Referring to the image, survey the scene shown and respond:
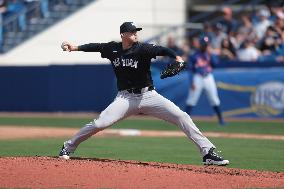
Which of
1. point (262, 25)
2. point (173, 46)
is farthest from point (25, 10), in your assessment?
point (262, 25)

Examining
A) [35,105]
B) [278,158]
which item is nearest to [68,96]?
[35,105]

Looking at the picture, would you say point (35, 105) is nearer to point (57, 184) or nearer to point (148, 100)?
point (148, 100)

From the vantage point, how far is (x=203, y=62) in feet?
62.8

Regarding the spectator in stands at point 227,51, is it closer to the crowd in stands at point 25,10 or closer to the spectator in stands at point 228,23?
the spectator in stands at point 228,23

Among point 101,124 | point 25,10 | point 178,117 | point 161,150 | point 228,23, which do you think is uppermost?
point 25,10

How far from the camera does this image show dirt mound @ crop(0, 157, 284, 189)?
877 cm

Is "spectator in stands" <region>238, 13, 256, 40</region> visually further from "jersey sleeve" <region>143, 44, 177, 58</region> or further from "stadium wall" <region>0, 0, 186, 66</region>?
"jersey sleeve" <region>143, 44, 177, 58</region>

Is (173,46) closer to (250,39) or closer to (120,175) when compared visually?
(250,39)

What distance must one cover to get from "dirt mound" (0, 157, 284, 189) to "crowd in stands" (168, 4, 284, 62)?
11.4 m

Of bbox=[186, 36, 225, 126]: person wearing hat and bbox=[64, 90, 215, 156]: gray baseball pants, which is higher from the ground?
bbox=[64, 90, 215, 156]: gray baseball pants

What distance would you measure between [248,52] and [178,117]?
12.7m

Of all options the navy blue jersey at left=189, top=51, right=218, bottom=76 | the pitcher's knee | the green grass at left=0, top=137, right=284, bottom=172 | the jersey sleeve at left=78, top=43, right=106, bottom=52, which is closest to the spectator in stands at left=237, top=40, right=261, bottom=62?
the navy blue jersey at left=189, top=51, right=218, bottom=76

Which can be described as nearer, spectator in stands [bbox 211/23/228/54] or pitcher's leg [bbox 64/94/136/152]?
pitcher's leg [bbox 64/94/136/152]

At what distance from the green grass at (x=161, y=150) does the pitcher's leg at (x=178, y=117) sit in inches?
32.7
